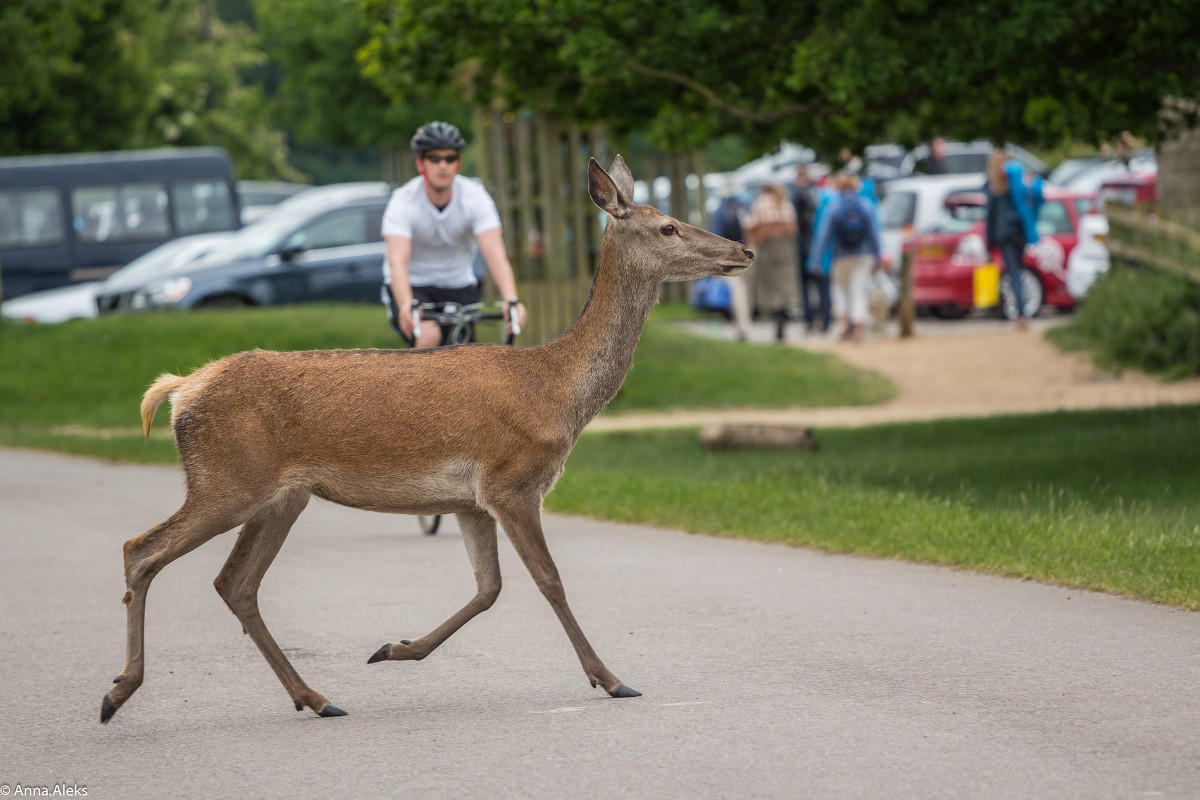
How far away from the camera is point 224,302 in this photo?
23.5 m

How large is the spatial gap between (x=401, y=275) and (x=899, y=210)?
68.9 ft

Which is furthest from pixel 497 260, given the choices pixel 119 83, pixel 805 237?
pixel 119 83

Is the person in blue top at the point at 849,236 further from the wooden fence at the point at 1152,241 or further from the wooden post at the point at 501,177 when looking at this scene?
the wooden post at the point at 501,177

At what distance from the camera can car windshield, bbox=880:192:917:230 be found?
28562 millimetres

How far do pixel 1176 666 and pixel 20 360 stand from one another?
694 inches

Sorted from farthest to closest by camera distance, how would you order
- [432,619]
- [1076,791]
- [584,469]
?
[584,469] < [432,619] < [1076,791]

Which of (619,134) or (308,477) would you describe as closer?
(308,477)

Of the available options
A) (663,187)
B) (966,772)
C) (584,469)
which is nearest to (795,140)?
(584,469)

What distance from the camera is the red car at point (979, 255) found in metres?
26.4

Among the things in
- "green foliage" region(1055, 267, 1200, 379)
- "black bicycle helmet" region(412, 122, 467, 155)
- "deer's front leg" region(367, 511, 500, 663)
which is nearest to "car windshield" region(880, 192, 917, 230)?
"green foliage" region(1055, 267, 1200, 379)

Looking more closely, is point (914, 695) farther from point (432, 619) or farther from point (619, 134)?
point (619, 134)

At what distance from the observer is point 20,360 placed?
21031 mm

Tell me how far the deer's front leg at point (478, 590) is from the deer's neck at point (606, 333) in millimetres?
544

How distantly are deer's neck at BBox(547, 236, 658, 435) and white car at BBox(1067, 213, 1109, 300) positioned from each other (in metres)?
20.5
